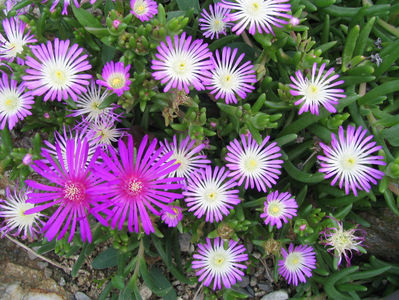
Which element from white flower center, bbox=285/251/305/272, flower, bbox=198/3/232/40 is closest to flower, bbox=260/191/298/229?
white flower center, bbox=285/251/305/272

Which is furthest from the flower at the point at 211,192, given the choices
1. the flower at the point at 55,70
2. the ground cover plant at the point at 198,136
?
the flower at the point at 55,70

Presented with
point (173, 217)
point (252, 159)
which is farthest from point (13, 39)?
point (252, 159)

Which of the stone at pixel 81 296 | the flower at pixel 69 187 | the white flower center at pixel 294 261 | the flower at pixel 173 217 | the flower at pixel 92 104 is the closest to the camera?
the flower at pixel 69 187

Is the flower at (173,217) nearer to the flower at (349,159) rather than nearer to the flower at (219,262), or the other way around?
the flower at (219,262)

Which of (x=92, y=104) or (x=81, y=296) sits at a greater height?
(x=92, y=104)

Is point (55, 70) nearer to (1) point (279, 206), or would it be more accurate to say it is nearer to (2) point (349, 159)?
(1) point (279, 206)

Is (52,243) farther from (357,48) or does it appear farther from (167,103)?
(357,48)

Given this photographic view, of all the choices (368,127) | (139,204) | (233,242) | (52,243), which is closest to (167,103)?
A: (139,204)

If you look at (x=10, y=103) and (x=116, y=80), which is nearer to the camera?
(x=116, y=80)

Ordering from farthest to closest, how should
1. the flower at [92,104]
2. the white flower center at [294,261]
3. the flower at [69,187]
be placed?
the white flower center at [294,261]
the flower at [92,104]
the flower at [69,187]
